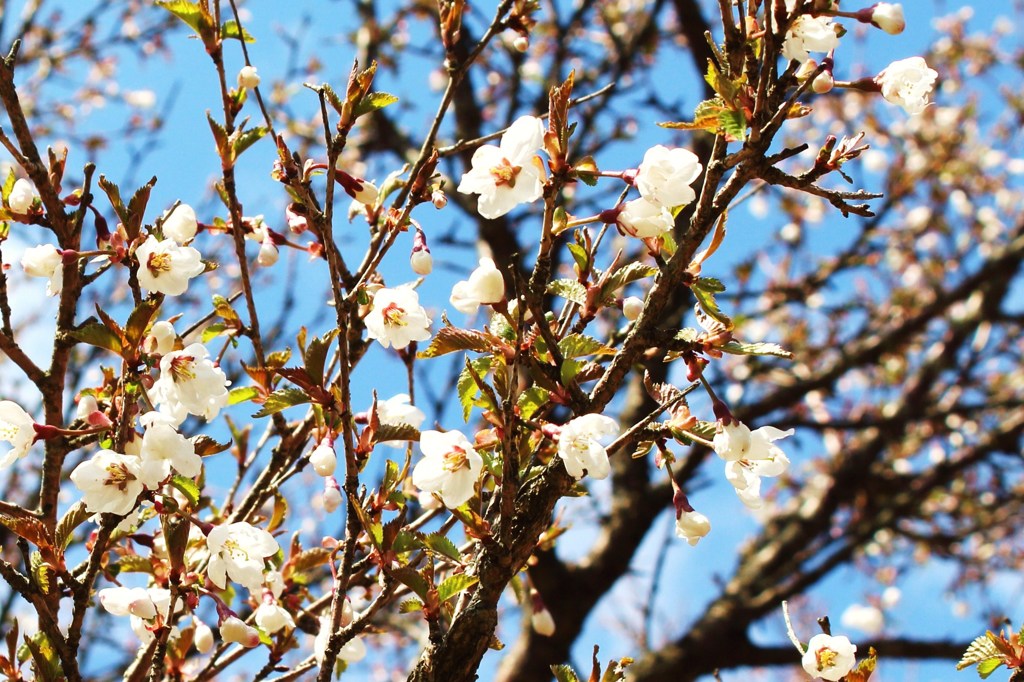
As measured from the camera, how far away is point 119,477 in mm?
1336

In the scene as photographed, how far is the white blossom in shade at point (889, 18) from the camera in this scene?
1380 mm

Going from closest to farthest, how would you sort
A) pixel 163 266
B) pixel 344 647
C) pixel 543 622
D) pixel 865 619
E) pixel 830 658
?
pixel 163 266 < pixel 830 658 < pixel 344 647 < pixel 543 622 < pixel 865 619

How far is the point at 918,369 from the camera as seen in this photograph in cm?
580

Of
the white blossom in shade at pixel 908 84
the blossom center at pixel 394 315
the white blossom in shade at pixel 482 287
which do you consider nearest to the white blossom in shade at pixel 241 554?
the blossom center at pixel 394 315

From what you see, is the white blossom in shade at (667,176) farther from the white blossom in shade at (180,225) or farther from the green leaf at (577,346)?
the white blossom in shade at (180,225)

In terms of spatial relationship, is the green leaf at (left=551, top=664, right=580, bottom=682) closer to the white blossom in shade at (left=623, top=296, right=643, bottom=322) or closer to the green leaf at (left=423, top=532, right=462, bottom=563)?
the green leaf at (left=423, top=532, right=462, bottom=563)

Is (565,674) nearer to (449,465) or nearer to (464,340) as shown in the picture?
(449,465)

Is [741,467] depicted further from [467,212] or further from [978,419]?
[978,419]

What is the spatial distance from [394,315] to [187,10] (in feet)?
2.26

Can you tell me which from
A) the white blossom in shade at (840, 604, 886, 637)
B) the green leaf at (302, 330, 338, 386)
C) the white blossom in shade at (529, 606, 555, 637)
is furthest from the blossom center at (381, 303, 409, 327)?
the white blossom in shade at (840, 604, 886, 637)

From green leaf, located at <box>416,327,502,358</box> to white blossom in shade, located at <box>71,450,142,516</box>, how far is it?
1.64 ft

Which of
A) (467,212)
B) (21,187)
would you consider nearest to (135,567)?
(21,187)

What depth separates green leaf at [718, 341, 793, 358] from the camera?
122cm

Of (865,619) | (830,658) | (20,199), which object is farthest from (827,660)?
(865,619)
